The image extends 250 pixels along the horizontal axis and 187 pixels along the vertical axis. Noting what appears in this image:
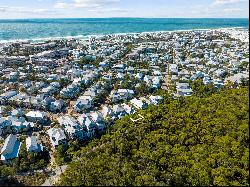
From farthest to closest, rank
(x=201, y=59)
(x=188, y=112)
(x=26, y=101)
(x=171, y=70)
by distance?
(x=201, y=59)
(x=171, y=70)
(x=26, y=101)
(x=188, y=112)

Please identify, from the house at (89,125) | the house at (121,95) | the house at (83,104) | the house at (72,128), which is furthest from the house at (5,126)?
the house at (121,95)

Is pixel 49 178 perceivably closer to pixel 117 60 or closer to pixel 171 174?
pixel 171 174

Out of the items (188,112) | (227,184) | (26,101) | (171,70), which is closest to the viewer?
(227,184)

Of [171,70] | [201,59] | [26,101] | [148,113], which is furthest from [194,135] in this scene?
[201,59]

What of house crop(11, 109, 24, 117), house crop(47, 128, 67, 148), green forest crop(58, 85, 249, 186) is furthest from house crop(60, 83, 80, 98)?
green forest crop(58, 85, 249, 186)

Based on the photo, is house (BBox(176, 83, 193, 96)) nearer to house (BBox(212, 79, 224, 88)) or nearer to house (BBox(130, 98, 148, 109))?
house (BBox(212, 79, 224, 88))

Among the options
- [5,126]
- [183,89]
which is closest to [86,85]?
[183,89]
